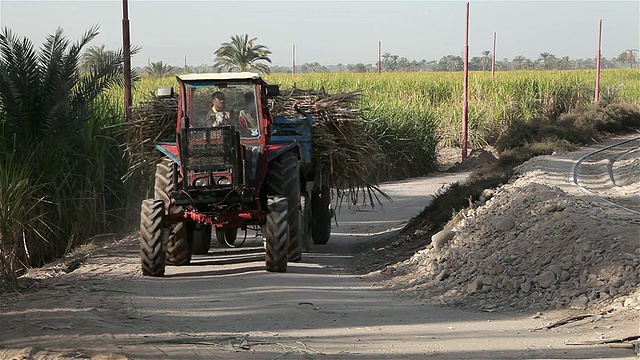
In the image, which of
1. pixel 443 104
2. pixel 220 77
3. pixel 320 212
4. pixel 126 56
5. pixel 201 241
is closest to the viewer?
pixel 220 77

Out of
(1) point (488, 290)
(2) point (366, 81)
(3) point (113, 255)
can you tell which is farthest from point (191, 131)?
(2) point (366, 81)

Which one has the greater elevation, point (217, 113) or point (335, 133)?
point (217, 113)

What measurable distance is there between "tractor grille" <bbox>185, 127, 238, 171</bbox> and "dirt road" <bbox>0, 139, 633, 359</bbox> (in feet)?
4.51

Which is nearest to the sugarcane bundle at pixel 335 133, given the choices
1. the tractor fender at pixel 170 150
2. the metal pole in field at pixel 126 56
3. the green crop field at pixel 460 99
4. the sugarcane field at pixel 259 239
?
the sugarcane field at pixel 259 239

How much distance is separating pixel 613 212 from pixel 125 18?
411 inches

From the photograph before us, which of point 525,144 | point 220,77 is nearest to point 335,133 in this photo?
point 220,77

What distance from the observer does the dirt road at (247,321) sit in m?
7.59

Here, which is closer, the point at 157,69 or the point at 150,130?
the point at 150,130

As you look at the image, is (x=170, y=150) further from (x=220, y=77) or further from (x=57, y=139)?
(x=57, y=139)

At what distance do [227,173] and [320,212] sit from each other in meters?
3.57

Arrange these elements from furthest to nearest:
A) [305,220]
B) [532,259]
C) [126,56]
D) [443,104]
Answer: [443,104]
[126,56]
[305,220]
[532,259]

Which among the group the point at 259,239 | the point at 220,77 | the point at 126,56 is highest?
the point at 126,56

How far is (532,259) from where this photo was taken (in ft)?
35.3

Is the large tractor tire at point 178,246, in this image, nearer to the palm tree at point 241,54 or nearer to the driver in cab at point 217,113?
the driver in cab at point 217,113
